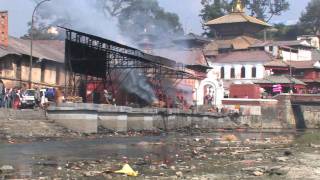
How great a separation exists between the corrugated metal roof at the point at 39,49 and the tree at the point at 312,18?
3277 inches

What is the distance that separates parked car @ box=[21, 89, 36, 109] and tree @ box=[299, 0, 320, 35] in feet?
344

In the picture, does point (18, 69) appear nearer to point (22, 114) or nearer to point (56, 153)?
point (22, 114)

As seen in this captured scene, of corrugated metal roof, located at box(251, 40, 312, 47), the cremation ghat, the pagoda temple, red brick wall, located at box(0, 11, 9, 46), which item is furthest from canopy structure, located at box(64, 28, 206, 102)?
the pagoda temple

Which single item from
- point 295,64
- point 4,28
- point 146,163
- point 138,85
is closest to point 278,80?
point 295,64

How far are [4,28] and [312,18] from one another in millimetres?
101003

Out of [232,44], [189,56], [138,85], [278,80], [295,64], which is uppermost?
[232,44]

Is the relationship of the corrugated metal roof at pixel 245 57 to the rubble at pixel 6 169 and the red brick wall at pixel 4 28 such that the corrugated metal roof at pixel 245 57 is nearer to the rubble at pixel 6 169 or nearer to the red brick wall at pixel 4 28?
the red brick wall at pixel 4 28

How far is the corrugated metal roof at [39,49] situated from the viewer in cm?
5441

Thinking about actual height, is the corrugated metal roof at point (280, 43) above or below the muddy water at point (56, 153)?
above

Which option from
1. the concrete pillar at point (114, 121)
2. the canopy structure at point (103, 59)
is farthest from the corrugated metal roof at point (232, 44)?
the concrete pillar at point (114, 121)

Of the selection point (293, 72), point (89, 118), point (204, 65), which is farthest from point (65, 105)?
point (293, 72)

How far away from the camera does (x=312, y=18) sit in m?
141

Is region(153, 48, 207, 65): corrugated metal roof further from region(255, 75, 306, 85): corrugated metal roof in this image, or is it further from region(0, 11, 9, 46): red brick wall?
region(0, 11, 9, 46): red brick wall

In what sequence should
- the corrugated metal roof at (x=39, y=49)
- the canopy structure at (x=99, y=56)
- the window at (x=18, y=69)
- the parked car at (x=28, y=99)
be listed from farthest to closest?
the window at (x=18, y=69)
the corrugated metal roof at (x=39, y=49)
the canopy structure at (x=99, y=56)
the parked car at (x=28, y=99)
